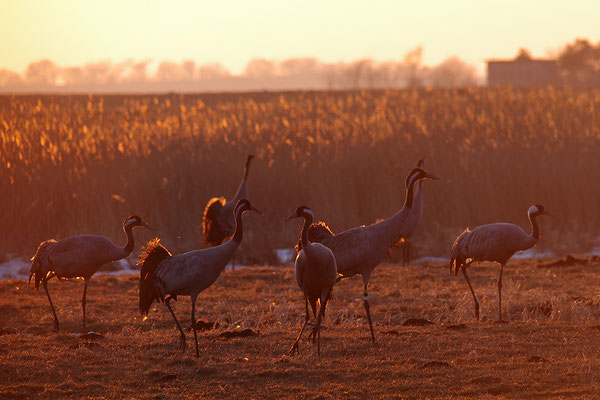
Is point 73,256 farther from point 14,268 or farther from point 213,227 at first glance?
point 14,268

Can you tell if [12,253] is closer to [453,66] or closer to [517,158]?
[517,158]

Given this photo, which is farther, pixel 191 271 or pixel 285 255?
pixel 285 255

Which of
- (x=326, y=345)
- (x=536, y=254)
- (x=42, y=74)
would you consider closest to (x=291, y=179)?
(x=536, y=254)

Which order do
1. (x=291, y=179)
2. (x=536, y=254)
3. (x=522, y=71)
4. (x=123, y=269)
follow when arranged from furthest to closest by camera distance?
(x=522, y=71) < (x=291, y=179) < (x=536, y=254) < (x=123, y=269)

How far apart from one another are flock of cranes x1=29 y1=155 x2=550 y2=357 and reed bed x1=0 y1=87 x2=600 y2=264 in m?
5.50

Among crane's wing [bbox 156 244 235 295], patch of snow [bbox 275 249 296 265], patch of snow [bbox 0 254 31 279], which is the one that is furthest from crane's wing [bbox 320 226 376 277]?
patch of snow [bbox 0 254 31 279]

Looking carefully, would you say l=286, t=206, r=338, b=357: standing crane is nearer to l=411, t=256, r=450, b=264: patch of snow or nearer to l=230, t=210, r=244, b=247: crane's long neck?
l=230, t=210, r=244, b=247: crane's long neck

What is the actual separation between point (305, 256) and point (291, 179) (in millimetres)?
9405

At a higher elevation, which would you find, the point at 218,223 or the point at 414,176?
the point at 414,176

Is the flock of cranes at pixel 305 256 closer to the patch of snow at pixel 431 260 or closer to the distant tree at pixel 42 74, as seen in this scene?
the patch of snow at pixel 431 260

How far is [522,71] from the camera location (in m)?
83.5

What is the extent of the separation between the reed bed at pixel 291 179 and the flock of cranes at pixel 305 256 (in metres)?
5.50

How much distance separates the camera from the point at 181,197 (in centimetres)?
1812

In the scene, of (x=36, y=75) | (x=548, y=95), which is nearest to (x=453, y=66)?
(x=36, y=75)
